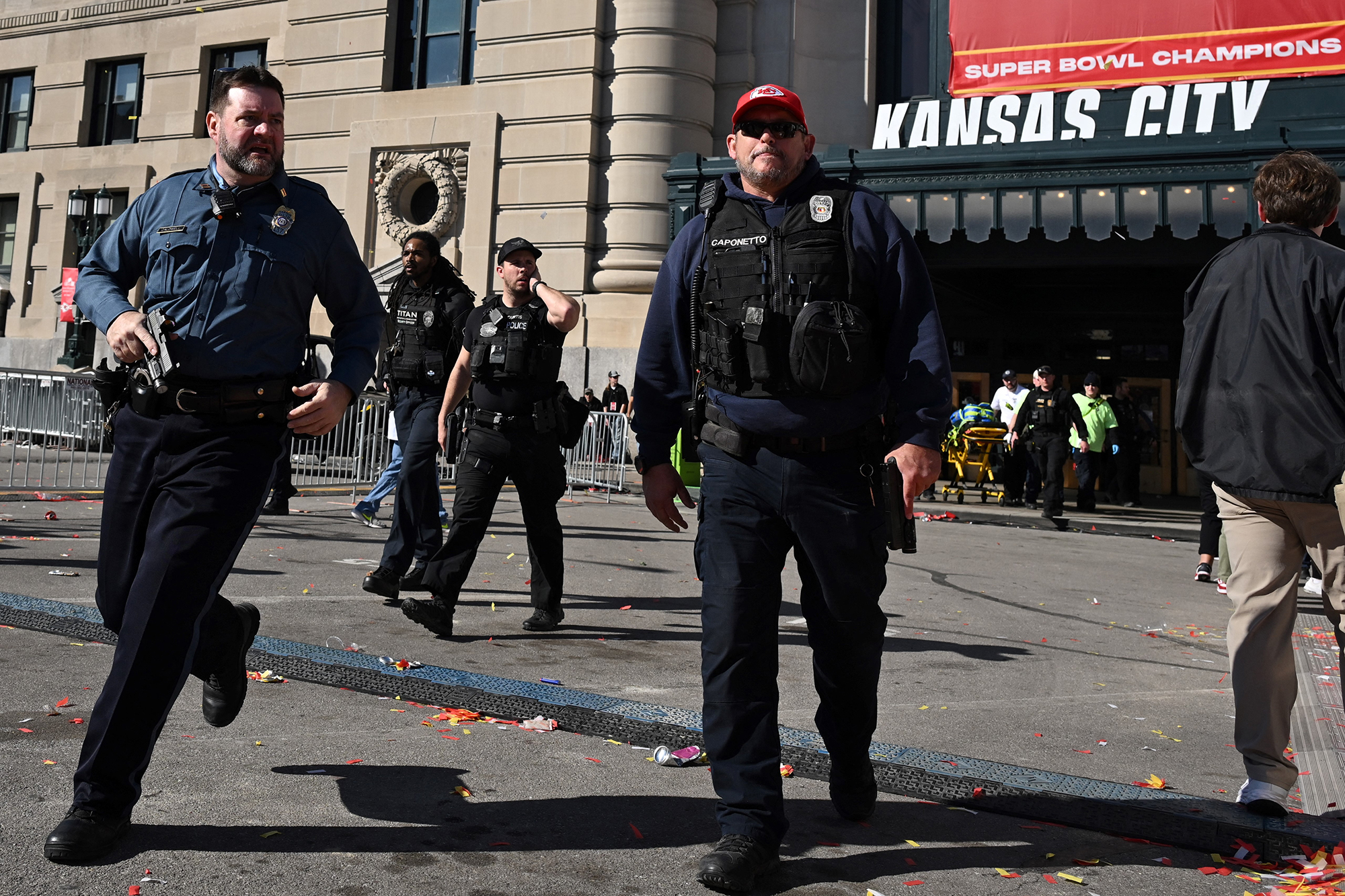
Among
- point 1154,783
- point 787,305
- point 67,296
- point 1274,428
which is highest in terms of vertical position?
point 67,296

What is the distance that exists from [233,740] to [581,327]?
63.1 feet

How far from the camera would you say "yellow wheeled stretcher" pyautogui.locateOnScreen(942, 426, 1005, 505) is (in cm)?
1761

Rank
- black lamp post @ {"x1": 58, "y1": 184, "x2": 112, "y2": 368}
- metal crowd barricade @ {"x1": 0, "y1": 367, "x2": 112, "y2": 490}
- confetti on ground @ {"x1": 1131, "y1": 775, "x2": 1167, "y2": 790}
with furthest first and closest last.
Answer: black lamp post @ {"x1": 58, "y1": 184, "x2": 112, "y2": 368} < metal crowd barricade @ {"x1": 0, "y1": 367, "x2": 112, "y2": 490} < confetti on ground @ {"x1": 1131, "y1": 775, "x2": 1167, "y2": 790}

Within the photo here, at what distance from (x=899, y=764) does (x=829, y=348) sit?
1557 millimetres

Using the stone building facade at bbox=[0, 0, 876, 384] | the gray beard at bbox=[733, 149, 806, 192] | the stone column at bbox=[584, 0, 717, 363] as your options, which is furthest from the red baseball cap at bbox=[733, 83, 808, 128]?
the stone column at bbox=[584, 0, 717, 363]

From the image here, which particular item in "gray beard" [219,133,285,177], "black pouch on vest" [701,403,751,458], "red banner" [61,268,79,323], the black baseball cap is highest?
"red banner" [61,268,79,323]

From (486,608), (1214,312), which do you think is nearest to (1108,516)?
(486,608)

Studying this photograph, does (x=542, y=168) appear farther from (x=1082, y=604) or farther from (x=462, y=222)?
(x=1082, y=604)

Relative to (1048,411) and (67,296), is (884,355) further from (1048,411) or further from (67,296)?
(67,296)

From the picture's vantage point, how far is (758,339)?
10.5 ft

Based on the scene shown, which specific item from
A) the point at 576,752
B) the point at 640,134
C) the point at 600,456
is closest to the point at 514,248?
the point at 576,752

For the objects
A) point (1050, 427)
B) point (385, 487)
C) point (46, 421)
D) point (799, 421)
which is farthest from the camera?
point (1050, 427)

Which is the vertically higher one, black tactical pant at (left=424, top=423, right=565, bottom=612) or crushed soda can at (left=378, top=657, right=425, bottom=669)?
black tactical pant at (left=424, top=423, right=565, bottom=612)

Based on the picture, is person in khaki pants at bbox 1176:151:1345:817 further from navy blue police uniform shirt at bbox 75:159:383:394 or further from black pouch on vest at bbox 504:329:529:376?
black pouch on vest at bbox 504:329:529:376
